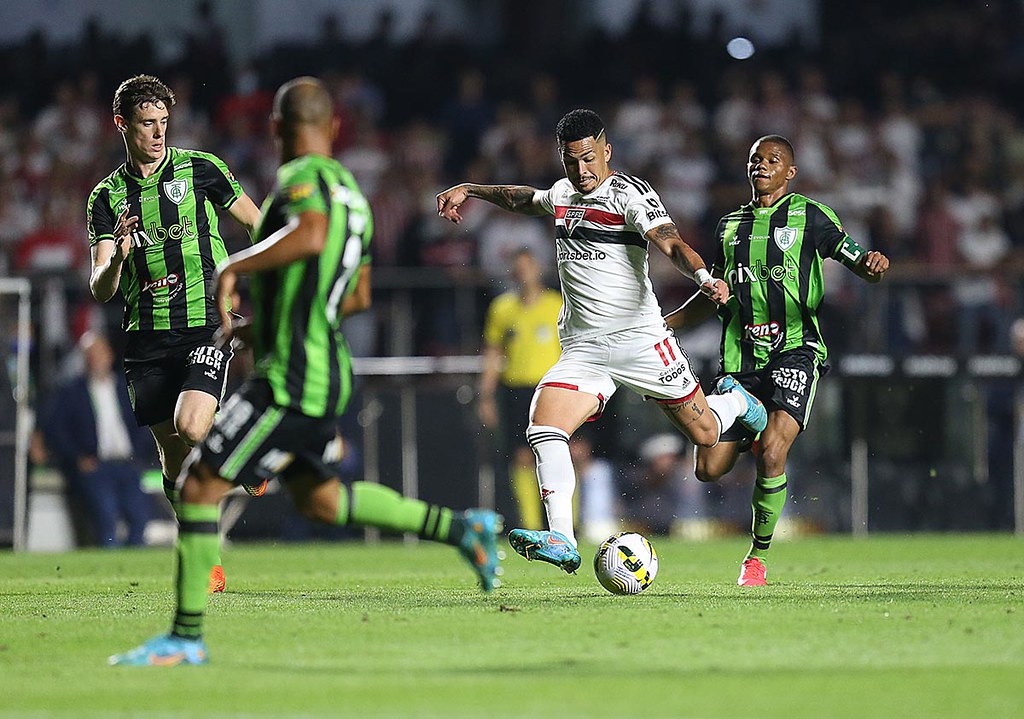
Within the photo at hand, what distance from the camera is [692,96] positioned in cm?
2170

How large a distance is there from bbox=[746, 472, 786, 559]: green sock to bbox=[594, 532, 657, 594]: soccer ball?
1.44 meters

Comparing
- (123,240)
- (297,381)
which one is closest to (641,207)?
(123,240)

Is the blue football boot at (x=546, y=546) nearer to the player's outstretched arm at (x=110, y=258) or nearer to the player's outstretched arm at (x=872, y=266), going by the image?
the player's outstretched arm at (x=110, y=258)

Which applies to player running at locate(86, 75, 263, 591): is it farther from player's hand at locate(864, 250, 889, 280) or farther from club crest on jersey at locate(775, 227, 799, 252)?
player's hand at locate(864, 250, 889, 280)

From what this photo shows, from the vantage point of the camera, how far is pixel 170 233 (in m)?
9.71

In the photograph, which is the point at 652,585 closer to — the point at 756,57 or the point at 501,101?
the point at 501,101

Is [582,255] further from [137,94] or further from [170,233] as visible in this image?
[137,94]

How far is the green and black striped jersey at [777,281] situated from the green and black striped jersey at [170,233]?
3115 millimetres

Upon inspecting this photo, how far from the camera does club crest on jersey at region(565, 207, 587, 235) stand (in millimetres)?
9203

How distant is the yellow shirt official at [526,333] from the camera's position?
1551 centimetres

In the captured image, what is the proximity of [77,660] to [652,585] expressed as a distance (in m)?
4.17

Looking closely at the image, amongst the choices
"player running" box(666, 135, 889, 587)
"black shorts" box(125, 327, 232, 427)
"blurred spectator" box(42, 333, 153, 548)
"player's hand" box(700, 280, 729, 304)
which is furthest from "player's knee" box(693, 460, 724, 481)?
"blurred spectator" box(42, 333, 153, 548)

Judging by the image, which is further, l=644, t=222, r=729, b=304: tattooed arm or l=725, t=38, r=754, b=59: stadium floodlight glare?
l=725, t=38, r=754, b=59: stadium floodlight glare

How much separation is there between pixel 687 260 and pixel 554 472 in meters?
1.39
